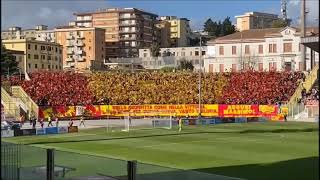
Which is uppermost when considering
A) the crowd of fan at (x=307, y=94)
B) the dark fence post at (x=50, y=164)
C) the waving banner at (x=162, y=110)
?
the crowd of fan at (x=307, y=94)

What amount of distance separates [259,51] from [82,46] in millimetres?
71480

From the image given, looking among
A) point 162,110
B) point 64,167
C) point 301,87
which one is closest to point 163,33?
point 162,110

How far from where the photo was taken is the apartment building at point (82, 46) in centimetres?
16425

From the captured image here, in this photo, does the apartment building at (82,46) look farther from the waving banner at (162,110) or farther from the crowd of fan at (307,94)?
the crowd of fan at (307,94)

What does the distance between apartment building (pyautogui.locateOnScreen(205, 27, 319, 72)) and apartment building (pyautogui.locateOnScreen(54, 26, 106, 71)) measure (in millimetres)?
56497

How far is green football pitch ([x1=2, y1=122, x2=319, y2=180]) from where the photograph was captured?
13531mm

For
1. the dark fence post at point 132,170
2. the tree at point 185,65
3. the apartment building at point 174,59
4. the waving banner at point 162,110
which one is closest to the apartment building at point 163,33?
the apartment building at point 174,59

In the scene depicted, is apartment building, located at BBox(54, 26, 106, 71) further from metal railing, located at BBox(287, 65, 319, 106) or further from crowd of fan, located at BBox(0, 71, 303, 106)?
metal railing, located at BBox(287, 65, 319, 106)

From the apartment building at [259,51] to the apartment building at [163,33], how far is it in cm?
7926

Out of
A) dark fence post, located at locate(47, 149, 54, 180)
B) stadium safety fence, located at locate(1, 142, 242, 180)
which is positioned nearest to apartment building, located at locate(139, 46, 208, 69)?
stadium safety fence, located at locate(1, 142, 242, 180)

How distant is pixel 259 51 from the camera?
110 meters

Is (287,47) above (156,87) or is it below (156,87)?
above

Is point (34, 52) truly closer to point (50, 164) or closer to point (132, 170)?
point (50, 164)

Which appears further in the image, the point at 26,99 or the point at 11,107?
the point at 26,99
